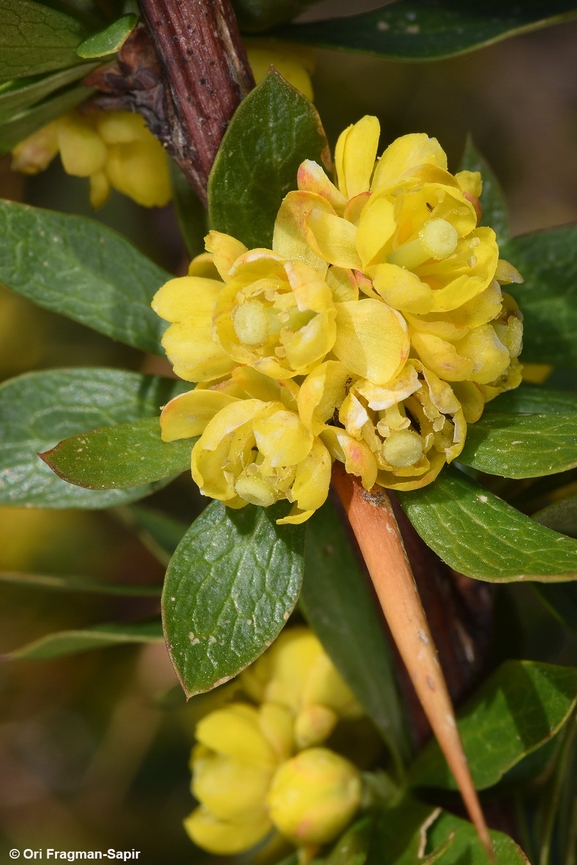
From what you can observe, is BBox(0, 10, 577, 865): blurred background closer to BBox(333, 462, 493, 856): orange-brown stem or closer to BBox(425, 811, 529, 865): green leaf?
BBox(425, 811, 529, 865): green leaf

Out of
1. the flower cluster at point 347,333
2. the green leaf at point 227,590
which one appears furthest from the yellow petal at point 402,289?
the green leaf at point 227,590

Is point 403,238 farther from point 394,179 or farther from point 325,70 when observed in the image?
point 325,70

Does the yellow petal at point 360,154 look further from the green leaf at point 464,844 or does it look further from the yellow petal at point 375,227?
the green leaf at point 464,844

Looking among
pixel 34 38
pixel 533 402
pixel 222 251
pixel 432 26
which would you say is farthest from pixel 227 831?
pixel 432 26

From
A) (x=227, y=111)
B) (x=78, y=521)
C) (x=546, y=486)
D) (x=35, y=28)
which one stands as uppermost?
(x=35, y=28)

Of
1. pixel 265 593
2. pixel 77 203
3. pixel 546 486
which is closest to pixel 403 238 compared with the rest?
pixel 265 593
